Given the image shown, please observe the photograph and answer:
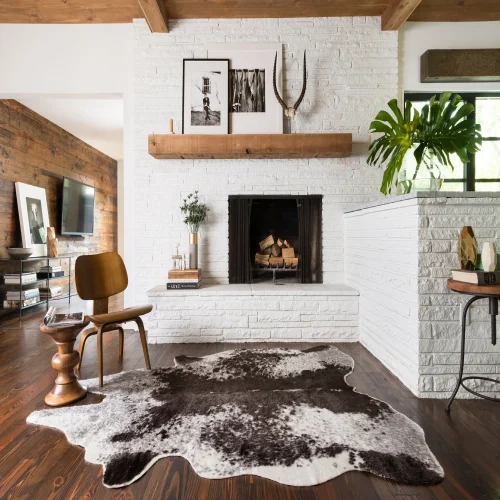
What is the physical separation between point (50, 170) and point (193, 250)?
340 cm

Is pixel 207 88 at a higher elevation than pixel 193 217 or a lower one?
higher

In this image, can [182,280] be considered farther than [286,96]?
No

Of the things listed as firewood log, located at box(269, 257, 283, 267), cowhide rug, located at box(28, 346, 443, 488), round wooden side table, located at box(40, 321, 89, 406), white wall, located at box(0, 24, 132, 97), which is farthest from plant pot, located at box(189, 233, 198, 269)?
white wall, located at box(0, 24, 132, 97)

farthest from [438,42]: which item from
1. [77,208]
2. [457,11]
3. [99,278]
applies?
[77,208]

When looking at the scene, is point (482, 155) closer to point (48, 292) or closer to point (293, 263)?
point (293, 263)

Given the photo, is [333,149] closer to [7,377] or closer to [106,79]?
[106,79]

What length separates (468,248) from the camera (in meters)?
1.83

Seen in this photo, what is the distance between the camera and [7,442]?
1.55 m

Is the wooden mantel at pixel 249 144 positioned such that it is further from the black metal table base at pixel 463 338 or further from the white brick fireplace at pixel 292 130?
the black metal table base at pixel 463 338

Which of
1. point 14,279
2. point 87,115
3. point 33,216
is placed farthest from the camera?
point 87,115

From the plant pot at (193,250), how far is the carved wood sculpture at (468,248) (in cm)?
217

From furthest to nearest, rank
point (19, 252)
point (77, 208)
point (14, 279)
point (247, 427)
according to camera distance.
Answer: point (77, 208)
point (19, 252)
point (14, 279)
point (247, 427)

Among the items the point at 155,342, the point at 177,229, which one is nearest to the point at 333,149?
the point at 177,229

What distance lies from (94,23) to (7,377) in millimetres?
3328
